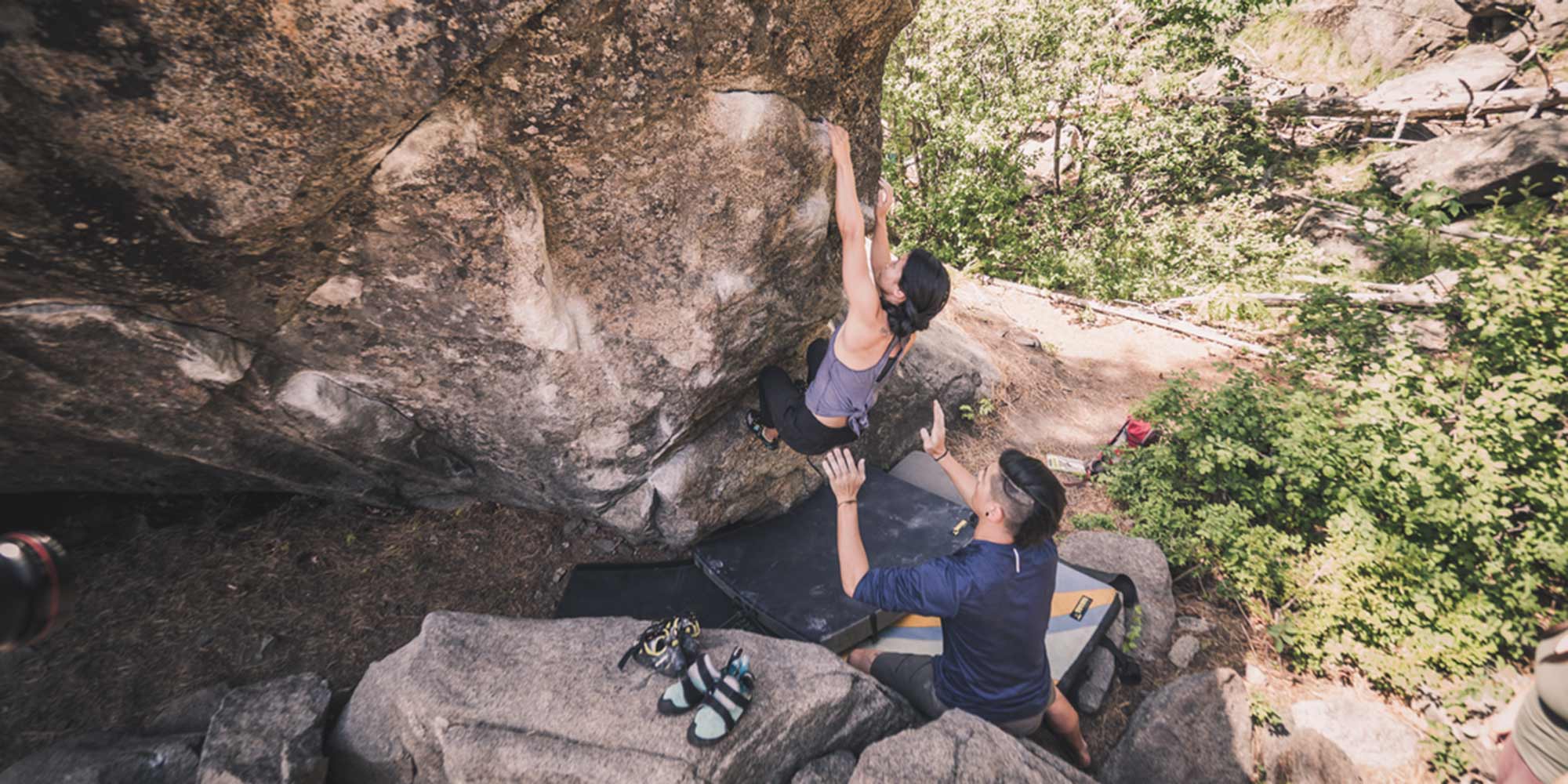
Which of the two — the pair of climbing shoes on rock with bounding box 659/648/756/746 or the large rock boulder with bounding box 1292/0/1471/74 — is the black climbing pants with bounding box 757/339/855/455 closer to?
the pair of climbing shoes on rock with bounding box 659/648/756/746

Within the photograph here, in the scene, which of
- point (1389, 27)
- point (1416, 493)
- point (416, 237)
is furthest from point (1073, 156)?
point (416, 237)

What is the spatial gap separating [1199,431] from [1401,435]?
4.20 ft

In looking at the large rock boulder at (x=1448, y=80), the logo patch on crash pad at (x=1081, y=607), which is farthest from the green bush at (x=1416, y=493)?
the large rock boulder at (x=1448, y=80)

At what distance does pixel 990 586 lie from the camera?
2971 millimetres

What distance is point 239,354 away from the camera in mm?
A: 3188

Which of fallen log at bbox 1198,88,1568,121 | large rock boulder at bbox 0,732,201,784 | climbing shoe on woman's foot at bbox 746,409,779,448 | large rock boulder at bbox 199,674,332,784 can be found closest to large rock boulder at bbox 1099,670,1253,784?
climbing shoe on woman's foot at bbox 746,409,779,448

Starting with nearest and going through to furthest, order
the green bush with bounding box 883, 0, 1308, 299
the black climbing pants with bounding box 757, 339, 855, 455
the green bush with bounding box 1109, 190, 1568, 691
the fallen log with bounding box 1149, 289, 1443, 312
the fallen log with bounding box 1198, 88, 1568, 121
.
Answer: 1. the green bush with bounding box 1109, 190, 1568, 691
2. the black climbing pants with bounding box 757, 339, 855, 455
3. the fallen log with bounding box 1149, 289, 1443, 312
4. the green bush with bounding box 883, 0, 1308, 299
5. the fallen log with bounding box 1198, 88, 1568, 121

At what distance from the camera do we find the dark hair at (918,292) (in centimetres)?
347

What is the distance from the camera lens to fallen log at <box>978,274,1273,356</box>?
8.94 m

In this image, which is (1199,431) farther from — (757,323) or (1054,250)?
(1054,250)

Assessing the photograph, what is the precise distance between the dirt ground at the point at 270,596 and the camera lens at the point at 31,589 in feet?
4.66

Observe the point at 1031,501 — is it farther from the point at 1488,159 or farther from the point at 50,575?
the point at 1488,159

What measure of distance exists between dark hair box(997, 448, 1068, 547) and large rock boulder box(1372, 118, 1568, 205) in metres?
12.1

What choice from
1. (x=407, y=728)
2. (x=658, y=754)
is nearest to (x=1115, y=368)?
(x=658, y=754)
